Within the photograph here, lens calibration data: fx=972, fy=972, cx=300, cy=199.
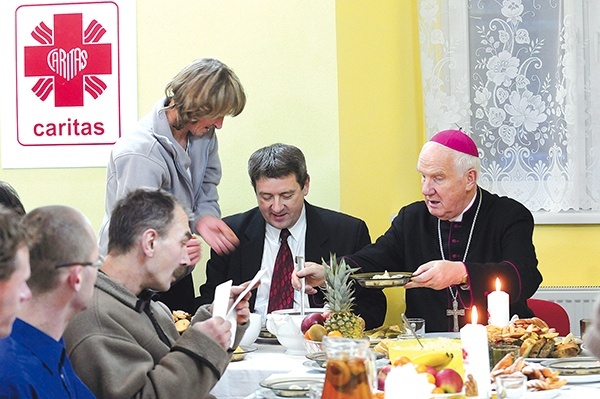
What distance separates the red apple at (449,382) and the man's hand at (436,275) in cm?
139

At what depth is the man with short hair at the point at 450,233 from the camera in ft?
13.1

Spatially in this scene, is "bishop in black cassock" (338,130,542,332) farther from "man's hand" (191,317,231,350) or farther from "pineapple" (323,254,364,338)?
"man's hand" (191,317,231,350)

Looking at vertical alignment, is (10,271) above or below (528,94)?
below

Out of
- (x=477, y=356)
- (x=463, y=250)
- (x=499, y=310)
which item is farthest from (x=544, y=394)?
(x=463, y=250)

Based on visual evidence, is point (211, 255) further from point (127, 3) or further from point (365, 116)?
point (127, 3)

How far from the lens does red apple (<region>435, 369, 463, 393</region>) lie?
211cm

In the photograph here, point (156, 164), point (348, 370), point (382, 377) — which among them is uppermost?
point (156, 164)

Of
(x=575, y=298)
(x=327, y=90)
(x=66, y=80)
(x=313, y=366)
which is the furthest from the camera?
(x=66, y=80)

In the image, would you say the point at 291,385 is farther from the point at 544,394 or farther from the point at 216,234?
the point at 216,234

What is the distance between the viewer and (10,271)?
1.78 metres

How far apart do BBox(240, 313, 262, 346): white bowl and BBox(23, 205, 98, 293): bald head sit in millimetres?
1211

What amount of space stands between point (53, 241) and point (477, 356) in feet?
3.35

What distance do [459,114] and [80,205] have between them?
189 cm

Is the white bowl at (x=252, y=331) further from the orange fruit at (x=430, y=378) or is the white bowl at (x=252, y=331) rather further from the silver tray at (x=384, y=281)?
the orange fruit at (x=430, y=378)
